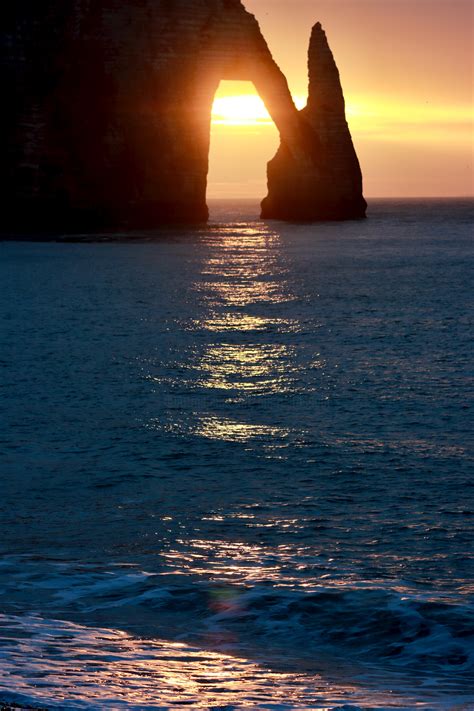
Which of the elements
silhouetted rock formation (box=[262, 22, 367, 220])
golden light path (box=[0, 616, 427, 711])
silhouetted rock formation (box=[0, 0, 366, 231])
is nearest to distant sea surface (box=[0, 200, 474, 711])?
golden light path (box=[0, 616, 427, 711])

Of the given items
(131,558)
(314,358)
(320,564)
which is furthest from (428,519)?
(314,358)

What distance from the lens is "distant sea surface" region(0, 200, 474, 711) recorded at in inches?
254

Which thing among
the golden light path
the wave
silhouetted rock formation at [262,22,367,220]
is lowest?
the wave

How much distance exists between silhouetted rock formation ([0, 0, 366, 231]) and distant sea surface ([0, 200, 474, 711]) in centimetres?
6485

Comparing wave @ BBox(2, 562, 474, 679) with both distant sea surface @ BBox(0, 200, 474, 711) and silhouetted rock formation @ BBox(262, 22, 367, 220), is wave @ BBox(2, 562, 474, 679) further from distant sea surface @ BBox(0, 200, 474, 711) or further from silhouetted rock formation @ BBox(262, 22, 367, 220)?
silhouetted rock formation @ BBox(262, 22, 367, 220)

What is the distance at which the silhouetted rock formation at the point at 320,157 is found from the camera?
109062mm

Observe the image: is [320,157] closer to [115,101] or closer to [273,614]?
[115,101]

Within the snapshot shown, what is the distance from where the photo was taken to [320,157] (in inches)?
4301

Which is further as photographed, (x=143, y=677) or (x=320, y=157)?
(x=320, y=157)

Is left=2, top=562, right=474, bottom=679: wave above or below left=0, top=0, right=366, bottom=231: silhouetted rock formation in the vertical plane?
below

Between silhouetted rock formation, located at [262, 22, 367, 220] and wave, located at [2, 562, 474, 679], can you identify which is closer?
wave, located at [2, 562, 474, 679]

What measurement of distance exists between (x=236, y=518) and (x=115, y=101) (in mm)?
87298

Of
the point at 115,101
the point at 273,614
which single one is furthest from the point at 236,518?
the point at 115,101

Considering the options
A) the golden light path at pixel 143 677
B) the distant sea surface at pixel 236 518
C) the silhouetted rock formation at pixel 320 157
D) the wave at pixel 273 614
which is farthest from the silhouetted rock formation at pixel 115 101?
the golden light path at pixel 143 677
